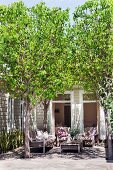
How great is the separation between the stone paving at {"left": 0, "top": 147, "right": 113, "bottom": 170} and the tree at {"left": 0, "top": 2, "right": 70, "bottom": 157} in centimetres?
95

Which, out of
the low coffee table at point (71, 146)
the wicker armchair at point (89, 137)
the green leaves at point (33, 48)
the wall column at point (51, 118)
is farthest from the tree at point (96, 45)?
the wall column at point (51, 118)

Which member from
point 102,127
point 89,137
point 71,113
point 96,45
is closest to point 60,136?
point 89,137

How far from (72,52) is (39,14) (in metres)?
2.20

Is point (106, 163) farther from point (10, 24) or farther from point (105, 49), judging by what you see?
point (10, 24)

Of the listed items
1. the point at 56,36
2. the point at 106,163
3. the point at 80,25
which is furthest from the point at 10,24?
the point at 106,163

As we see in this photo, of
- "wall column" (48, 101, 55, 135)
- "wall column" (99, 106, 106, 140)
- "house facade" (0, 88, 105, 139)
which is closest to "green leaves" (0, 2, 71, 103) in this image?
"house facade" (0, 88, 105, 139)

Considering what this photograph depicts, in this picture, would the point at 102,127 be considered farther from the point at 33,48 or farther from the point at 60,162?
the point at 33,48

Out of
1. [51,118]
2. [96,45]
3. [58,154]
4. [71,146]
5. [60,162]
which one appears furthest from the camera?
[51,118]

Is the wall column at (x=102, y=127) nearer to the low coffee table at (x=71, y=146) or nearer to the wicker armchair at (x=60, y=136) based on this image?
the wicker armchair at (x=60, y=136)

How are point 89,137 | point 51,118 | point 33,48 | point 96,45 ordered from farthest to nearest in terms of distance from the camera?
1. point 51,118
2. point 89,137
3. point 96,45
4. point 33,48

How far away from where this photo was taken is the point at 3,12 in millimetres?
14148

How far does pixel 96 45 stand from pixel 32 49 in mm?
2710

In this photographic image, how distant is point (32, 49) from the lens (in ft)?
45.6

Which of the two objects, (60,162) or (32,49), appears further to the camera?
A: (32,49)
